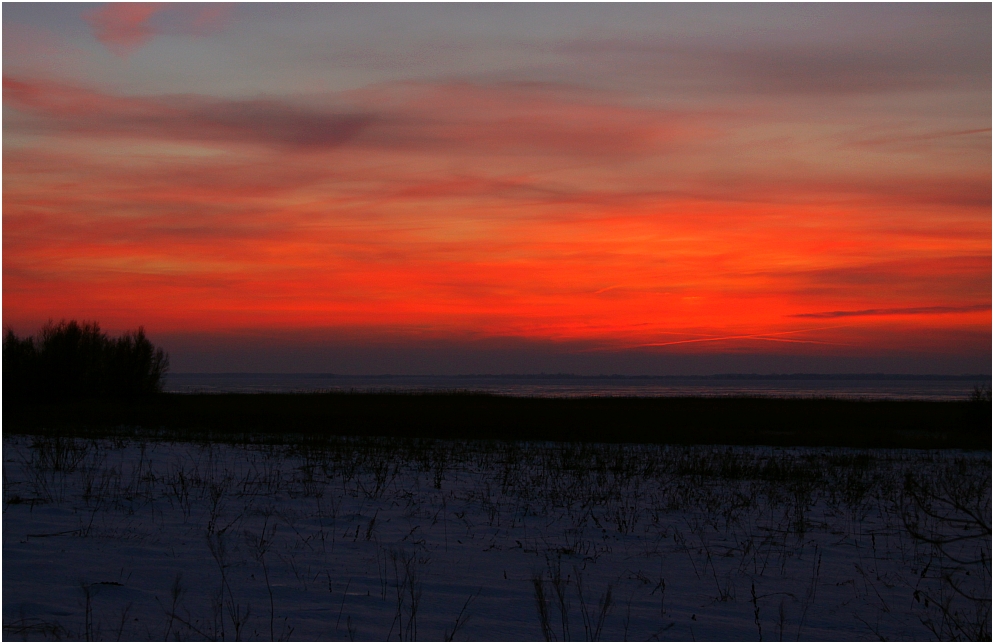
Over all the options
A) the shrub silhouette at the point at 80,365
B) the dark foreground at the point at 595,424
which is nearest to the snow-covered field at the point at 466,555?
the dark foreground at the point at 595,424

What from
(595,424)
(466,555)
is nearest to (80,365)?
(595,424)

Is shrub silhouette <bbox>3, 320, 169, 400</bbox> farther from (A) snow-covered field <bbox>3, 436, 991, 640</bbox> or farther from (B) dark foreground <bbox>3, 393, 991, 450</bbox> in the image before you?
(A) snow-covered field <bbox>3, 436, 991, 640</bbox>

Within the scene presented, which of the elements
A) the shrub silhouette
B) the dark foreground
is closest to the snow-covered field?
the dark foreground

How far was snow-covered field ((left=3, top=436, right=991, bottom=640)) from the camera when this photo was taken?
5805 mm

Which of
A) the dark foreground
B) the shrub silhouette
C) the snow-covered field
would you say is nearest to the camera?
the snow-covered field

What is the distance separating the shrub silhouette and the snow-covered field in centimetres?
6183

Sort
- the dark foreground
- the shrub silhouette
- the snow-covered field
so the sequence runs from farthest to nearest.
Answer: the shrub silhouette < the dark foreground < the snow-covered field

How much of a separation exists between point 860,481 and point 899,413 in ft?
131

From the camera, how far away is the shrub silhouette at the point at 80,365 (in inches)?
2618

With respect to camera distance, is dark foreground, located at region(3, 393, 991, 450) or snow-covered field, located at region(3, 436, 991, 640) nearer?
snow-covered field, located at region(3, 436, 991, 640)

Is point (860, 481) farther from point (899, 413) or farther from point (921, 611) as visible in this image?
point (899, 413)

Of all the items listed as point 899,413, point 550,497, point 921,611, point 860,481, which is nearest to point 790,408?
Result: point 899,413

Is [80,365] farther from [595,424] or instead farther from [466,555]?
[466,555]

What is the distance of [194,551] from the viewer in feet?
24.3
